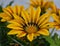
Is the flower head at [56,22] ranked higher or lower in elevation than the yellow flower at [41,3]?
lower

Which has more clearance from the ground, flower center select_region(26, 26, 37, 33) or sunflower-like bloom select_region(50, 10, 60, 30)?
sunflower-like bloom select_region(50, 10, 60, 30)

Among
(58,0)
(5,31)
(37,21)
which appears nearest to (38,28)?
(37,21)

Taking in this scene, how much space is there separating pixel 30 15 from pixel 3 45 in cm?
12

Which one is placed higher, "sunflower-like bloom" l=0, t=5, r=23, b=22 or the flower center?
"sunflower-like bloom" l=0, t=5, r=23, b=22

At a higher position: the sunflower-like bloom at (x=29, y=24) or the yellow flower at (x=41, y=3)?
the yellow flower at (x=41, y=3)

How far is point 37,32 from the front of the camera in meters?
0.38

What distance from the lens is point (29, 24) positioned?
0.43m

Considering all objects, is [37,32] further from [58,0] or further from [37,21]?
[58,0]

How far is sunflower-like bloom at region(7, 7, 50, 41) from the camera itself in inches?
15.1

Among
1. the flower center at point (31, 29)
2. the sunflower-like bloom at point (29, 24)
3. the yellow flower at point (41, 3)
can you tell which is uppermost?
the yellow flower at point (41, 3)

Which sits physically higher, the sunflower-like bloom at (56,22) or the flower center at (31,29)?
the sunflower-like bloom at (56,22)

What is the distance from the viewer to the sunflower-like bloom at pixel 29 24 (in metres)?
0.38

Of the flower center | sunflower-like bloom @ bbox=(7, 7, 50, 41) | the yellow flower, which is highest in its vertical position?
the yellow flower

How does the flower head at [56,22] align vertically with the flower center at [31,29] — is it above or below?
above
